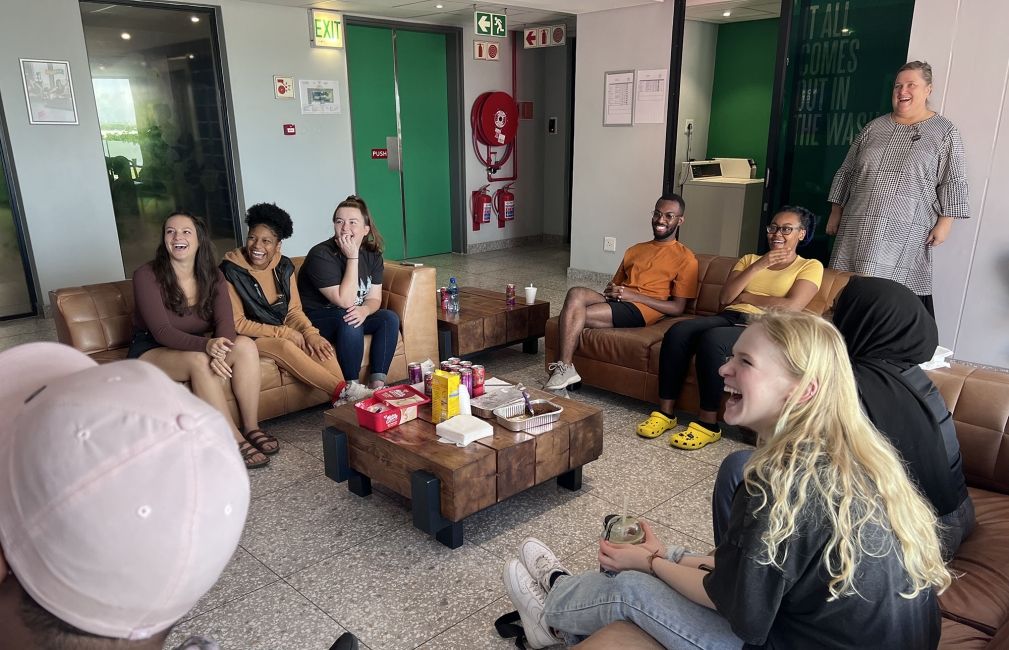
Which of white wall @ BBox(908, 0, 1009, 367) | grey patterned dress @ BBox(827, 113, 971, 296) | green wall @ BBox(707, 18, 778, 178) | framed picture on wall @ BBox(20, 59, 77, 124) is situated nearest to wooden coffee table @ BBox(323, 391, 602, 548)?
grey patterned dress @ BBox(827, 113, 971, 296)

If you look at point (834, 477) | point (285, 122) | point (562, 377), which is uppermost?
point (285, 122)

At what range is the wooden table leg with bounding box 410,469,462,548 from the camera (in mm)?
2279

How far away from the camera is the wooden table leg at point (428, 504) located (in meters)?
2.28

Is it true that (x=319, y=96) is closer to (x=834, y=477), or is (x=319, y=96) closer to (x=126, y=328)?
(x=126, y=328)

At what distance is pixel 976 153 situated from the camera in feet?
13.4

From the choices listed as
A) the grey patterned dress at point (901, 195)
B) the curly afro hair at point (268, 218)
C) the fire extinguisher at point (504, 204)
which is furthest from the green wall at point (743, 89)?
the curly afro hair at point (268, 218)

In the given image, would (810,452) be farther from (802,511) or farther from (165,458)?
(165,458)

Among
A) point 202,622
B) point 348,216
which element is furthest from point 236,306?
point 202,622

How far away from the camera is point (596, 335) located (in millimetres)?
3730

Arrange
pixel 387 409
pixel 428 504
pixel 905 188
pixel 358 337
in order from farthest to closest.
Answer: pixel 905 188
pixel 358 337
pixel 387 409
pixel 428 504

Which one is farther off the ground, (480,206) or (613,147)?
(613,147)

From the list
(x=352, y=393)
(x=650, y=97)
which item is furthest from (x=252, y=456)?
(x=650, y=97)

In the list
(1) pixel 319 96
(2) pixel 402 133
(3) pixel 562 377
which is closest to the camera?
(3) pixel 562 377

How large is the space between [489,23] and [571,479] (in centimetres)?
454
